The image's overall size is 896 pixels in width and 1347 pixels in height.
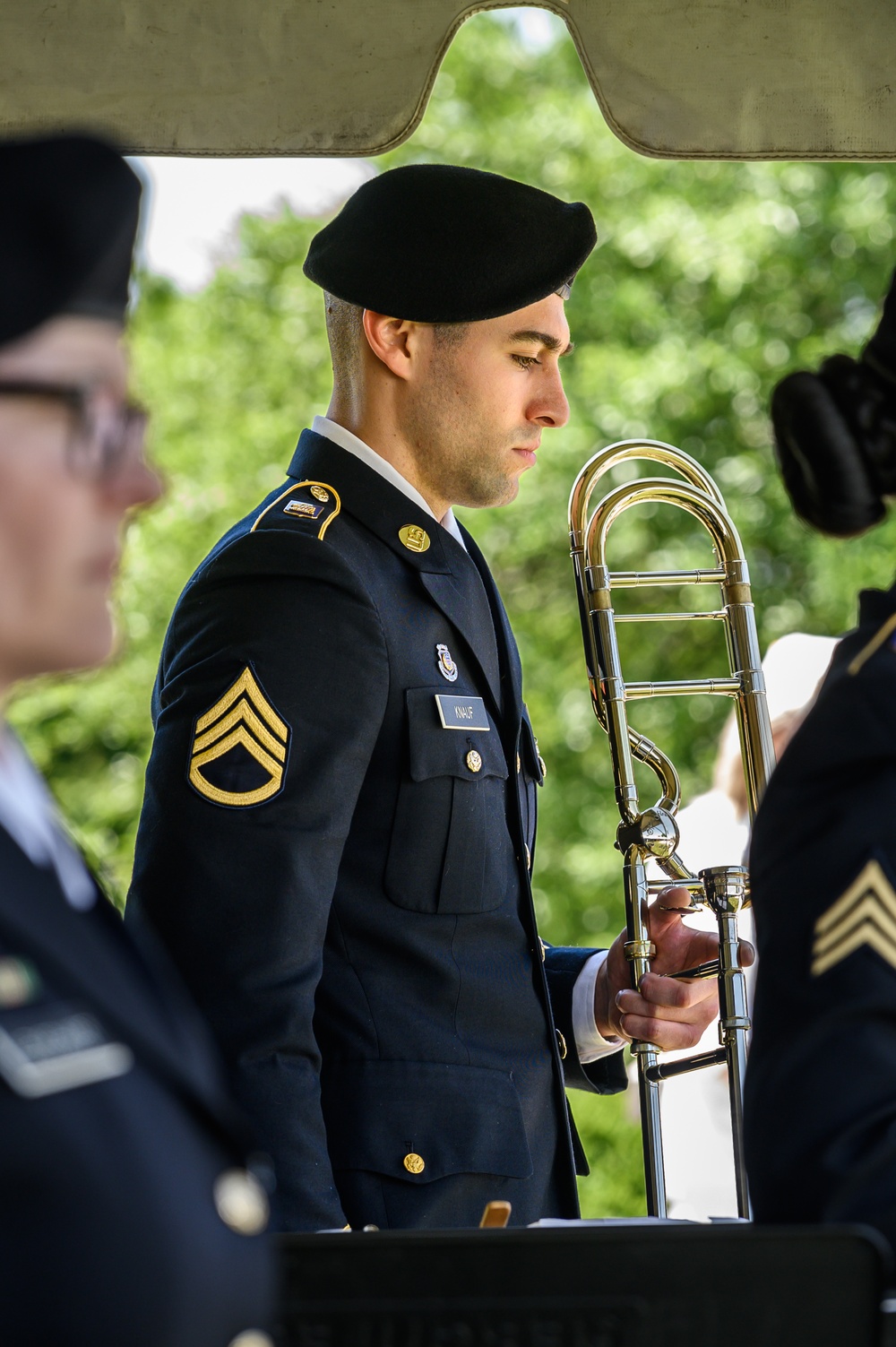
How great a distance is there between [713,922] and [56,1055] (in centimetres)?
390

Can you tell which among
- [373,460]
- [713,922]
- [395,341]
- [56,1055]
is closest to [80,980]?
[56,1055]

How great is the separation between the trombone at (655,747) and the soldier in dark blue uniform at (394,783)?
7 cm

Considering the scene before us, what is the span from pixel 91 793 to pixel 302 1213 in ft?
35.2

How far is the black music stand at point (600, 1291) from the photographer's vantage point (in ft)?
4.78

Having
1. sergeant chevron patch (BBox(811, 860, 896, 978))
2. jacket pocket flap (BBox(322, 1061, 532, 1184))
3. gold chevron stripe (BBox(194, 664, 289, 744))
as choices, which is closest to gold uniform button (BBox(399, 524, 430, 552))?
gold chevron stripe (BBox(194, 664, 289, 744))

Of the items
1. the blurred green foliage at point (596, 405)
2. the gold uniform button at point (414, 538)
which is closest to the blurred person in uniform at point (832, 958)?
the gold uniform button at point (414, 538)

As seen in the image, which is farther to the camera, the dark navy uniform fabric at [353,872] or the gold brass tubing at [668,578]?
the gold brass tubing at [668,578]

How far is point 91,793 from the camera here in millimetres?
12867

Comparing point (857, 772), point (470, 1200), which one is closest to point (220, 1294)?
point (857, 772)

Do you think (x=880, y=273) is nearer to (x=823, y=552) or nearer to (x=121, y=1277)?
(x=823, y=552)

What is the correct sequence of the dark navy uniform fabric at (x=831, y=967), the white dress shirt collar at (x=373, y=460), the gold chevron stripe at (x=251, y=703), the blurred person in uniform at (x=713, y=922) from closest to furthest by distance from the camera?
the dark navy uniform fabric at (x=831, y=967)
the gold chevron stripe at (x=251, y=703)
the white dress shirt collar at (x=373, y=460)
the blurred person in uniform at (x=713, y=922)

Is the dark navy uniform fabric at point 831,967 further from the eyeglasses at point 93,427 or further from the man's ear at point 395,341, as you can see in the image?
the man's ear at point 395,341

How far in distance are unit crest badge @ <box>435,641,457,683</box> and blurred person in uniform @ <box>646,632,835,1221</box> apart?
1703 mm

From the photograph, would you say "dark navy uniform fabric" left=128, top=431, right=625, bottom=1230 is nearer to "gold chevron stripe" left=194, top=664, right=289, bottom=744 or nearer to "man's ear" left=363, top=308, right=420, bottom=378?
"gold chevron stripe" left=194, top=664, right=289, bottom=744
